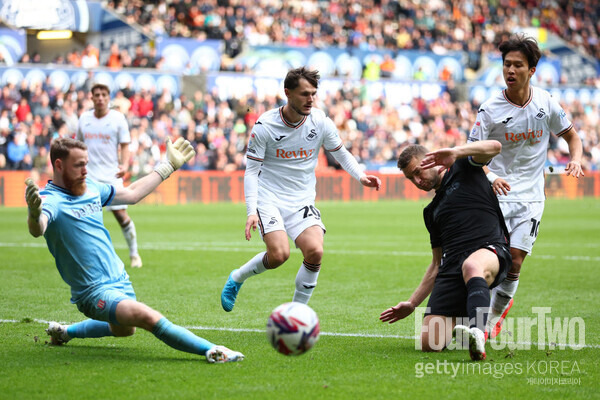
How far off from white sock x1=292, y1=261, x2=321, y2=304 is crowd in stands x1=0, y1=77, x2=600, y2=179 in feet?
40.3

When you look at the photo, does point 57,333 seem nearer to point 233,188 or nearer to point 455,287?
point 455,287

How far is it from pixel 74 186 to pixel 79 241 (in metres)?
0.39

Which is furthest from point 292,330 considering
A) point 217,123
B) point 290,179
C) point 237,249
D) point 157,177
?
point 217,123

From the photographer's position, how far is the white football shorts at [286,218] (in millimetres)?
7793

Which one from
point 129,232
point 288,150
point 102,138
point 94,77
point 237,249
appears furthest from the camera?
point 94,77

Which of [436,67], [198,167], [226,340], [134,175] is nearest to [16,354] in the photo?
[226,340]

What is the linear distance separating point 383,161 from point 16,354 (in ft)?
90.3

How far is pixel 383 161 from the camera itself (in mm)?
32969

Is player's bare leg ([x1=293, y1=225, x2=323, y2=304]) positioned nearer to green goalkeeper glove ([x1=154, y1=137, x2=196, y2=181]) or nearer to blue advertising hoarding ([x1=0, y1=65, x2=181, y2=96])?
green goalkeeper glove ([x1=154, y1=137, x2=196, y2=181])

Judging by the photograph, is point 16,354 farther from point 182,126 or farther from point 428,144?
point 428,144

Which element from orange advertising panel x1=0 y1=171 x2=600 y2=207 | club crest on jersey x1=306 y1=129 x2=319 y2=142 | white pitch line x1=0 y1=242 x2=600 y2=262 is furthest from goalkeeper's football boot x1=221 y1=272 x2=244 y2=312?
orange advertising panel x1=0 y1=171 x2=600 y2=207

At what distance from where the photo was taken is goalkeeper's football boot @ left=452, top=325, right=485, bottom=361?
5.63 metres

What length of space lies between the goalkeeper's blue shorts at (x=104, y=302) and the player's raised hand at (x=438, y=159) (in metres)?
2.29

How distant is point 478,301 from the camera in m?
5.89
